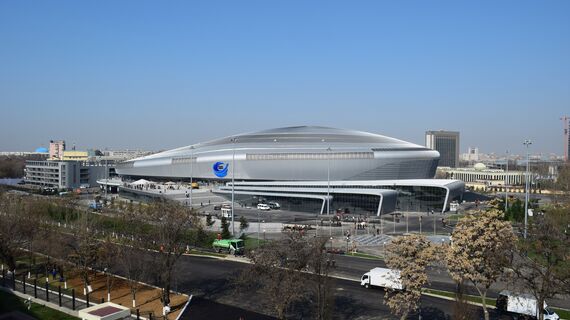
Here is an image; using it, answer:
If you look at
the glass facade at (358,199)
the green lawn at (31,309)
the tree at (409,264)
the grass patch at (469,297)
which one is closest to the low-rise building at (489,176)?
the glass facade at (358,199)

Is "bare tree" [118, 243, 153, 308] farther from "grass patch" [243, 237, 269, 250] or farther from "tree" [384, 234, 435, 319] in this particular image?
"grass patch" [243, 237, 269, 250]

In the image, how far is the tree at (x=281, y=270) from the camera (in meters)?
17.7

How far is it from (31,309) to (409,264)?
1783 centimetres

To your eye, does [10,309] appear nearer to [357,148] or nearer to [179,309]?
[179,309]

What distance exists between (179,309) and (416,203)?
46909 millimetres

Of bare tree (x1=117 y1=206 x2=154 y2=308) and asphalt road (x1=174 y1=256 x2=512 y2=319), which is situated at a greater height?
bare tree (x1=117 y1=206 x2=154 y2=308)

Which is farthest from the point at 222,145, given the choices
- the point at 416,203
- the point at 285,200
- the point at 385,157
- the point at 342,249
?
the point at 342,249

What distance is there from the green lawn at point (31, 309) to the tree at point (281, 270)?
945 centimetres

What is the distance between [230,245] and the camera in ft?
116

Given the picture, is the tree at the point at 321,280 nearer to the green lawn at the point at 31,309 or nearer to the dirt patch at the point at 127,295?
the dirt patch at the point at 127,295

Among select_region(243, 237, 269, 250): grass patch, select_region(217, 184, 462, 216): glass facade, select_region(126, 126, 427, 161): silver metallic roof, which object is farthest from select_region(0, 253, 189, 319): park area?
select_region(126, 126, 427, 161): silver metallic roof

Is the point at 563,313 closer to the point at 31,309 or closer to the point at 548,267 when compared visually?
the point at 548,267

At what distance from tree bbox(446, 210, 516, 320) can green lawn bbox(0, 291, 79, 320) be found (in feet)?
55.6

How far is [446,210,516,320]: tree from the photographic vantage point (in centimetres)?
1769
